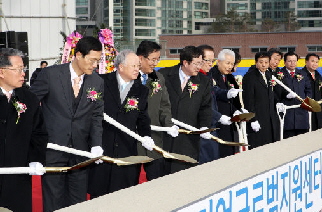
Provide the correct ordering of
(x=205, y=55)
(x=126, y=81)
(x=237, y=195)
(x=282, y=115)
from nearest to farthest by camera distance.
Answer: (x=237, y=195) < (x=126, y=81) < (x=205, y=55) < (x=282, y=115)

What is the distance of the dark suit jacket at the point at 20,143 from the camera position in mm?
4996

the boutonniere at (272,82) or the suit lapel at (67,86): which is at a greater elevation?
the suit lapel at (67,86)

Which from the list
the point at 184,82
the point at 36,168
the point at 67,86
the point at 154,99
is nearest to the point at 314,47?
the point at 184,82

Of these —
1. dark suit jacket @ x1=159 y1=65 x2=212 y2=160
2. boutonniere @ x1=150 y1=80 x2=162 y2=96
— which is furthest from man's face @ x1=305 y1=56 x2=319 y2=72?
boutonniere @ x1=150 y1=80 x2=162 y2=96

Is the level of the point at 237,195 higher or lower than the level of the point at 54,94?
lower

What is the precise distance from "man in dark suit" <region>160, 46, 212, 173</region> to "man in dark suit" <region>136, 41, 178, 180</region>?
474mm

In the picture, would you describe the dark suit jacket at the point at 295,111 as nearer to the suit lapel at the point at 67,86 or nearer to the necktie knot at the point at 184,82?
the necktie knot at the point at 184,82

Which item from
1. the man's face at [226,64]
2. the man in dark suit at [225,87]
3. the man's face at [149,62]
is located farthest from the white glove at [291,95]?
the man's face at [149,62]

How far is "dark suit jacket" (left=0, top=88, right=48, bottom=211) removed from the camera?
5.00 meters

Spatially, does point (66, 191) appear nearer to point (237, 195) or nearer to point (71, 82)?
point (71, 82)

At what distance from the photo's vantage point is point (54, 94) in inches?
223

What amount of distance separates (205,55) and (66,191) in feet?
9.30

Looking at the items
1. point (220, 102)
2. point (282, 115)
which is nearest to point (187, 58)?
point (220, 102)

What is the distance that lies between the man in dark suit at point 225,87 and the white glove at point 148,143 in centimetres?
227
